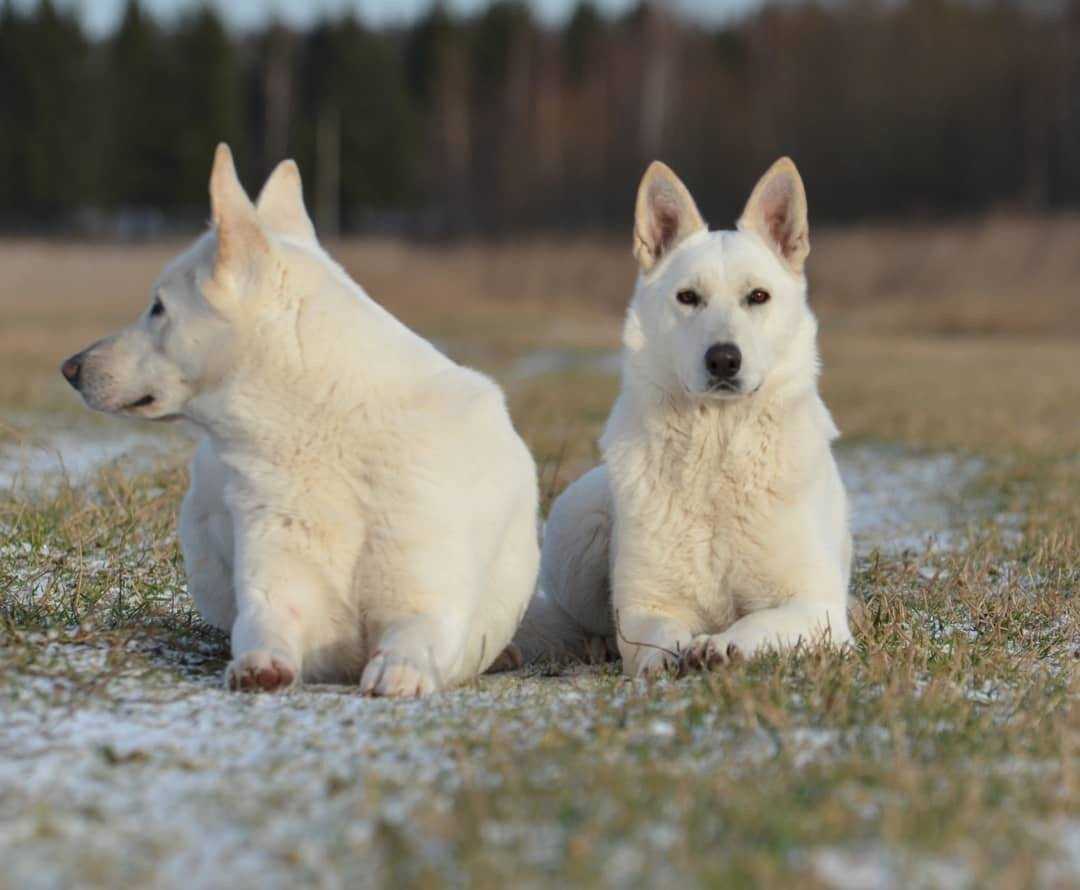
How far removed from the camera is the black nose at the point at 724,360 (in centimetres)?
414

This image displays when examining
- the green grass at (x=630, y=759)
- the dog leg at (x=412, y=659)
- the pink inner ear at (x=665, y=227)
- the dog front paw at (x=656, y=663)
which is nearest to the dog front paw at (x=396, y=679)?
the dog leg at (x=412, y=659)

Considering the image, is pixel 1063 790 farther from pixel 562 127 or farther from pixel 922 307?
pixel 562 127

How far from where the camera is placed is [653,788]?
8.40ft

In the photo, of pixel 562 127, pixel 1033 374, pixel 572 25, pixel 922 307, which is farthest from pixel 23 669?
pixel 572 25

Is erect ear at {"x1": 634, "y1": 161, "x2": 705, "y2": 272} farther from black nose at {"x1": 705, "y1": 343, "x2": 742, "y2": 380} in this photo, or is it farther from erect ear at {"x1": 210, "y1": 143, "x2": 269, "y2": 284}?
erect ear at {"x1": 210, "y1": 143, "x2": 269, "y2": 284}

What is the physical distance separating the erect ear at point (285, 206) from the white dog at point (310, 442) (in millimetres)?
364

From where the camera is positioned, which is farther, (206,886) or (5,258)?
(5,258)

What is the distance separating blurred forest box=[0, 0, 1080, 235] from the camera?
32156mm

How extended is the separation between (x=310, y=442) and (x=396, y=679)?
2.35 ft

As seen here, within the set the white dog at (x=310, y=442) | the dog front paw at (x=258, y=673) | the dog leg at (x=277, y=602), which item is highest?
the white dog at (x=310, y=442)

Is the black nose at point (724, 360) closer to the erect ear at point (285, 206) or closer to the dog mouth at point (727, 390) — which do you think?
the dog mouth at point (727, 390)

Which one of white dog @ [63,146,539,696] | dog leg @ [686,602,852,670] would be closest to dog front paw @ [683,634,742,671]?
dog leg @ [686,602,852,670]

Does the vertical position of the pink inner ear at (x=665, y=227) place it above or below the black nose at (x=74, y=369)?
above

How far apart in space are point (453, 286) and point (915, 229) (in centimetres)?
889
